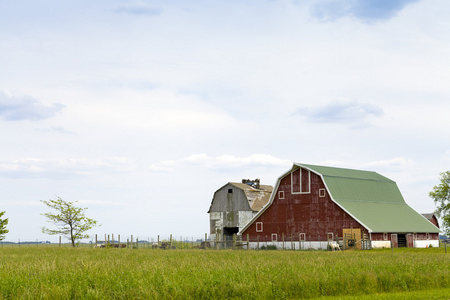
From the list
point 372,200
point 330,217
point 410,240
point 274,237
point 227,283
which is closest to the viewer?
point 227,283

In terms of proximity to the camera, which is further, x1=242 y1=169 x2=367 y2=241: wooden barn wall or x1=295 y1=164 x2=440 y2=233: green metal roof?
x1=295 y1=164 x2=440 y2=233: green metal roof

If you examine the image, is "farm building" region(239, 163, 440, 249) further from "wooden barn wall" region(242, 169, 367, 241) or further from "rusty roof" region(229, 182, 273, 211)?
"rusty roof" region(229, 182, 273, 211)

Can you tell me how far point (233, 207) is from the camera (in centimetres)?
8006

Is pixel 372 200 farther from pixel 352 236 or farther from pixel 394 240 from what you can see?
pixel 352 236

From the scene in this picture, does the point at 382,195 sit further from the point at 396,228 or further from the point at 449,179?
the point at 449,179

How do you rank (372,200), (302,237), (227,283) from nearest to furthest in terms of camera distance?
(227,283) → (302,237) → (372,200)

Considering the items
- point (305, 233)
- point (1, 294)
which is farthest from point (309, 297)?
point (305, 233)

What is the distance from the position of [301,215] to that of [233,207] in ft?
67.1

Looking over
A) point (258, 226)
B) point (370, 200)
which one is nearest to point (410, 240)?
point (370, 200)

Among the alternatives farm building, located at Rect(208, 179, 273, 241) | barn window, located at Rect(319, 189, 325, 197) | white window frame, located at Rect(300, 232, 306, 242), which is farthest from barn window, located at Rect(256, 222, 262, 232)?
farm building, located at Rect(208, 179, 273, 241)

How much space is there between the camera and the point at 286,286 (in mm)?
19031

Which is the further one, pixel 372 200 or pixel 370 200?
pixel 372 200

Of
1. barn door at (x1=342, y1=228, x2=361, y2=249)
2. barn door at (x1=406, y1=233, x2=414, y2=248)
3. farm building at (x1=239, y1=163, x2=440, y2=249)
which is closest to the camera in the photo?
barn door at (x1=342, y1=228, x2=361, y2=249)

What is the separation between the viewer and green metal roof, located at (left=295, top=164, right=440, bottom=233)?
5919cm
